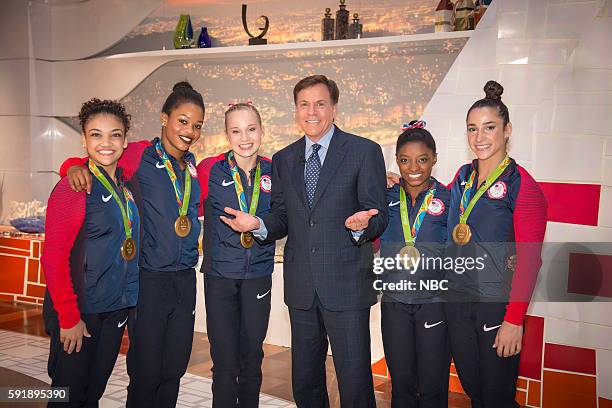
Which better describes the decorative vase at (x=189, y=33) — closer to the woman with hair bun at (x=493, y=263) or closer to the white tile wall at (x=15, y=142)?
the white tile wall at (x=15, y=142)

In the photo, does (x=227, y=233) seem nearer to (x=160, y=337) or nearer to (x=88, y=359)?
(x=160, y=337)

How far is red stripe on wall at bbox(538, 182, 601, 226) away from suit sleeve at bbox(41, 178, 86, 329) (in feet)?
7.55

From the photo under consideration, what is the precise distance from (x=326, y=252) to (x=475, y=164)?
714 mm

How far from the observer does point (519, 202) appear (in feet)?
8.16

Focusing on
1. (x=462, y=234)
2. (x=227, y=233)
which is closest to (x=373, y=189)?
(x=462, y=234)

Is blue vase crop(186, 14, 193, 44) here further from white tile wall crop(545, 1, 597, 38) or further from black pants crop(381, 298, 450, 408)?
black pants crop(381, 298, 450, 408)

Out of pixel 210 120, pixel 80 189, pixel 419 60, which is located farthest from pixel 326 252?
pixel 210 120

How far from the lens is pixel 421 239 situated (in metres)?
Result: 2.65

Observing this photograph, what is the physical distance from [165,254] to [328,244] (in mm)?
685

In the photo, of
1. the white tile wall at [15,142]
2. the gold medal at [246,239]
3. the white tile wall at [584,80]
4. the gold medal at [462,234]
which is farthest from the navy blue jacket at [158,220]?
the white tile wall at [15,142]

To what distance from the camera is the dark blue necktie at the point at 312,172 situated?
2.54 m

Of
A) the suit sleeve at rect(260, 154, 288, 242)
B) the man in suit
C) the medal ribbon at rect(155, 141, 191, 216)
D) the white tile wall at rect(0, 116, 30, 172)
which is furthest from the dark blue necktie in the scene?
the white tile wall at rect(0, 116, 30, 172)

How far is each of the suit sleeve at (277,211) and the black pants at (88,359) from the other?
658mm

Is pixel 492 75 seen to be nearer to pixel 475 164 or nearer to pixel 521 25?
pixel 521 25
